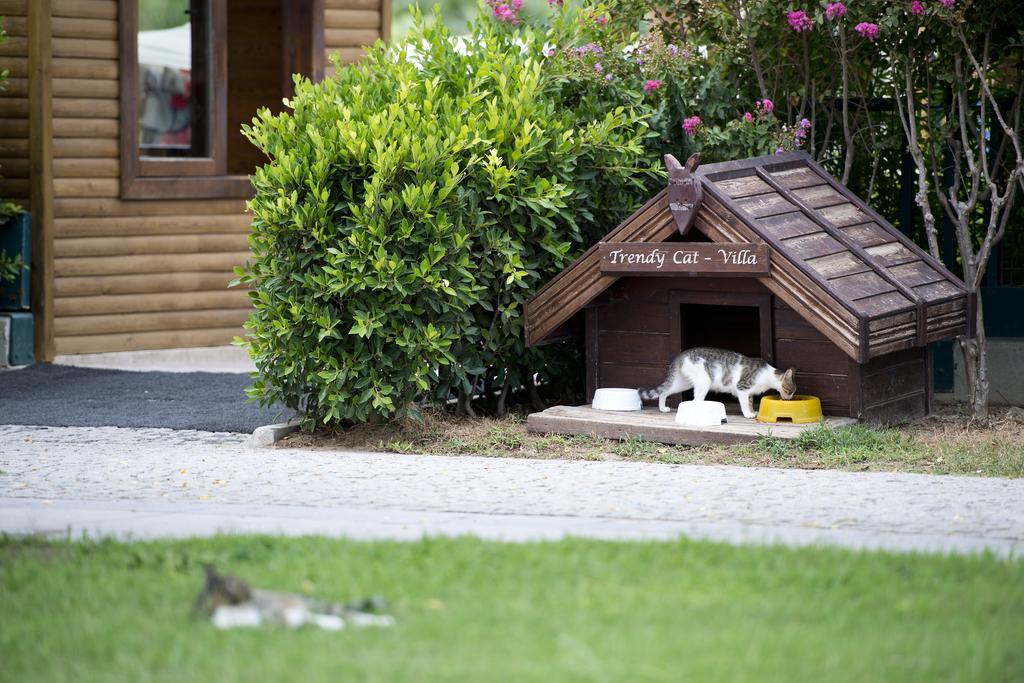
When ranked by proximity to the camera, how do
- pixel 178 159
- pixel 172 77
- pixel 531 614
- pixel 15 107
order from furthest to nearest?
1. pixel 172 77
2. pixel 178 159
3. pixel 15 107
4. pixel 531 614

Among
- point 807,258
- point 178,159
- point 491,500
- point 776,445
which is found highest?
point 178,159

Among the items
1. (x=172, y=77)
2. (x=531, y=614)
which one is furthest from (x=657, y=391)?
(x=172, y=77)

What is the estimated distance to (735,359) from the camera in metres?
9.12

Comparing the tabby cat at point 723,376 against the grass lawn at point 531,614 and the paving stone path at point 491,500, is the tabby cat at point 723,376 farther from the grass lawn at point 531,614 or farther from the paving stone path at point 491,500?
the grass lawn at point 531,614

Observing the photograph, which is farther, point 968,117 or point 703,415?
point 968,117

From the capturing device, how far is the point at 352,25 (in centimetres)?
1462

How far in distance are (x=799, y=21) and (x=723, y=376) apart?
2.58 meters

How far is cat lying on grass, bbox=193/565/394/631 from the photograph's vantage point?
4.82m

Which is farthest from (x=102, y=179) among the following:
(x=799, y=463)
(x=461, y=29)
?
(x=461, y=29)

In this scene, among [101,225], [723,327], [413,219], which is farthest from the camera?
[101,225]

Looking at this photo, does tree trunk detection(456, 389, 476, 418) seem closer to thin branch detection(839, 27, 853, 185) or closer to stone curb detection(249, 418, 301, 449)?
stone curb detection(249, 418, 301, 449)

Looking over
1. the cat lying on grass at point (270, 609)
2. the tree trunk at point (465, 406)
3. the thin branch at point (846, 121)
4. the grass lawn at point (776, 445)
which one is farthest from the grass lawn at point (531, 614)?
the thin branch at point (846, 121)

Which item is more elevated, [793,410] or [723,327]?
[723,327]

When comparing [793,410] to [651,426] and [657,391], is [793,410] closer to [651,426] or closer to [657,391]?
[651,426]
